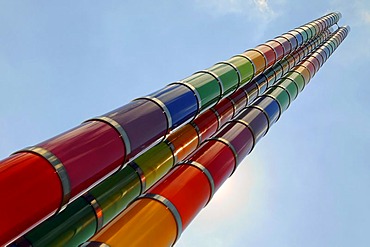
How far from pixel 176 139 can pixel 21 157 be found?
604cm

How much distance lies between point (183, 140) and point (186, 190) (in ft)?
12.2

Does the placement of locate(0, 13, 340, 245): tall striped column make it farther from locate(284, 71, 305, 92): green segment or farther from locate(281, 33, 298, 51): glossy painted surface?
locate(281, 33, 298, 51): glossy painted surface

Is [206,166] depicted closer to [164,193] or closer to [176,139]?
[164,193]

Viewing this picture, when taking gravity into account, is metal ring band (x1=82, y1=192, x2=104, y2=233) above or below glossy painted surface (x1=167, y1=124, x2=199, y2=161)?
below

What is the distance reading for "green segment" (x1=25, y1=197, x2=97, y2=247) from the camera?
6574 mm

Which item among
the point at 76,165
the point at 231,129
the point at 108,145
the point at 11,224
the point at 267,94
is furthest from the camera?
the point at 267,94

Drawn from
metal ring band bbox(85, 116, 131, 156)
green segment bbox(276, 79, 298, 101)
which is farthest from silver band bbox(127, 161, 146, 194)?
green segment bbox(276, 79, 298, 101)

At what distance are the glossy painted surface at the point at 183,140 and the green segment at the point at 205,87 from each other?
1.29m

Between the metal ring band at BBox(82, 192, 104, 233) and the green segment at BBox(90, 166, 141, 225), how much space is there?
0.08m

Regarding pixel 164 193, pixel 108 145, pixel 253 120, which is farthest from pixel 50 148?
pixel 253 120

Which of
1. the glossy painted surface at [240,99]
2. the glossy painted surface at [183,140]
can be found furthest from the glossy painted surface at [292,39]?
the glossy painted surface at [183,140]

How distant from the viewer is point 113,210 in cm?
843

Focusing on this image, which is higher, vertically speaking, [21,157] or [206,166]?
[206,166]

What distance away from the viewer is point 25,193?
4664 millimetres
